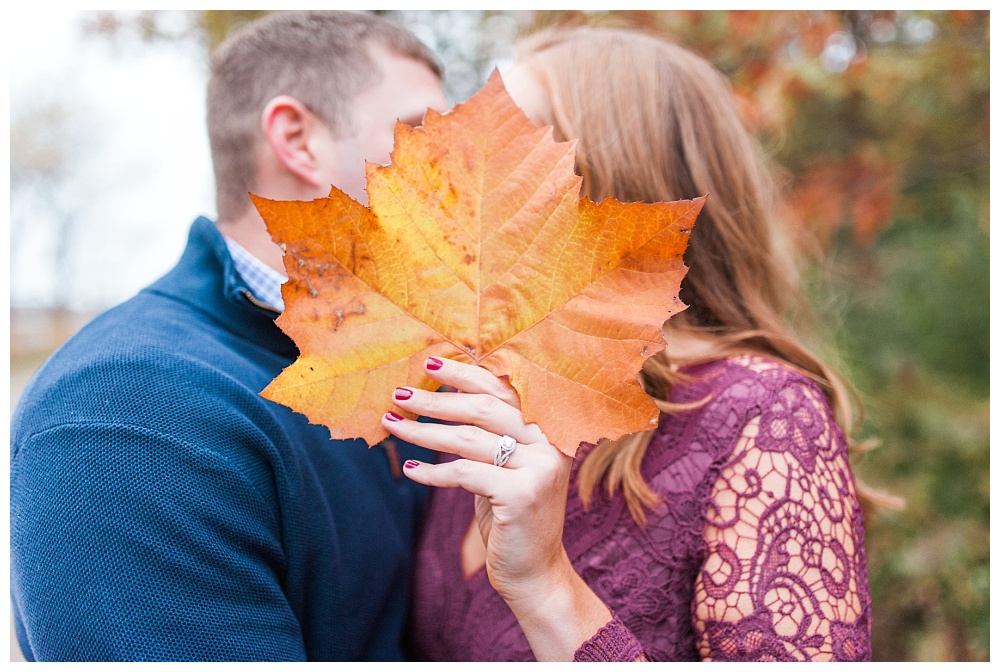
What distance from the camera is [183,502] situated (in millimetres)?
1261

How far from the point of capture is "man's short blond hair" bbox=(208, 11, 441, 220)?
6.14 feet

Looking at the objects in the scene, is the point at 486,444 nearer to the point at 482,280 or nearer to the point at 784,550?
the point at 482,280

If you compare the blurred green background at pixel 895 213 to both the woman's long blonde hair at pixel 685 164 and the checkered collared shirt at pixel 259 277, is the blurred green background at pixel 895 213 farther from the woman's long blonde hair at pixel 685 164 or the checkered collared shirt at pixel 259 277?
the checkered collared shirt at pixel 259 277

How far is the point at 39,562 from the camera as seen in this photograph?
1.23 metres

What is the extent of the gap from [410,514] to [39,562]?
86 cm

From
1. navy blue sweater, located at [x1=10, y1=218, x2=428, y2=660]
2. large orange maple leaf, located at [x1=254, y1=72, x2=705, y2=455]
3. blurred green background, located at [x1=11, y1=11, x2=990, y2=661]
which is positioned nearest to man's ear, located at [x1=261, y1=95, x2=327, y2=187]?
navy blue sweater, located at [x1=10, y1=218, x2=428, y2=660]

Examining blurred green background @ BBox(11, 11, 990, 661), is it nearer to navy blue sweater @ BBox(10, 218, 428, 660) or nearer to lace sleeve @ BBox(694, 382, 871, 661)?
lace sleeve @ BBox(694, 382, 871, 661)

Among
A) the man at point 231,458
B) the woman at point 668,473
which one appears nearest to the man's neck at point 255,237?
the man at point 231,458

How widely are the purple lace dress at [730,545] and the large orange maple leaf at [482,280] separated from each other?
510mm

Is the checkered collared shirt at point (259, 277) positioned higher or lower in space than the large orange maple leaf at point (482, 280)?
lower

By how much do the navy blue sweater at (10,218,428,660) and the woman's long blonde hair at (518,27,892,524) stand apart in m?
0.59

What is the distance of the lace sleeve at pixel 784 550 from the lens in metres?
1.31

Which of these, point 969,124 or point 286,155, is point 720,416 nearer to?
point 286,155
